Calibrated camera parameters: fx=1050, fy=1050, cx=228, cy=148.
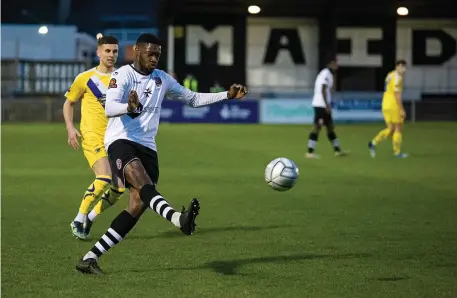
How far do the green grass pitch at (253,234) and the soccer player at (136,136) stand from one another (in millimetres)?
434

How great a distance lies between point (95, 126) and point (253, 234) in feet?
7.11

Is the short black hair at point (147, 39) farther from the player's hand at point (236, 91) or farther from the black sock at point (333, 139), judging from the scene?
the black sock at point (333, 139)

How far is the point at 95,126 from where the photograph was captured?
11.9m

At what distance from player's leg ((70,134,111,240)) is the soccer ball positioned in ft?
6.50

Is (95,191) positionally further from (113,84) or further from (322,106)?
(322,106)

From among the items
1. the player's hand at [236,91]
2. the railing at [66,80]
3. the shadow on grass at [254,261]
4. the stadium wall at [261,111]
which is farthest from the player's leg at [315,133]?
the railing at [66,80]

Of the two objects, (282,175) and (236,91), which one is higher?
(236,91)

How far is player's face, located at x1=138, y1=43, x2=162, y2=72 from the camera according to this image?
30.4 ft

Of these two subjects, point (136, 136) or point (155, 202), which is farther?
point (136, 136)

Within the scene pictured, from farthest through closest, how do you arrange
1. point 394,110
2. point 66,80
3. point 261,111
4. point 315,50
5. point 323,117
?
point 315,50
point 66,80
point 261,111
point 323,117
point 394,110

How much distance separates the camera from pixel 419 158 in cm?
2397

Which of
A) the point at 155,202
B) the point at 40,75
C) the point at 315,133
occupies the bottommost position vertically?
the point at 155,202

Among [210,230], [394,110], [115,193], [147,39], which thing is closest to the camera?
[147,39]

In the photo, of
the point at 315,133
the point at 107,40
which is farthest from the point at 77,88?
the point at 315,133
